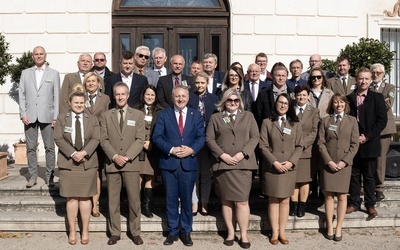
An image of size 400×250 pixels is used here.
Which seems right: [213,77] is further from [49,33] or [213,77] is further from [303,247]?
[49,33]

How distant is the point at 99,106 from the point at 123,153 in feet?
2.84

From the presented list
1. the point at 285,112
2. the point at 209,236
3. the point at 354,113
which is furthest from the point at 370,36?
the point at 209,236

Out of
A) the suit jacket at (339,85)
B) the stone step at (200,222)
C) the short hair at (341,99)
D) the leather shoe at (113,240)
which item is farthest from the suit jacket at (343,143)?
the leather shoe at (113,240)

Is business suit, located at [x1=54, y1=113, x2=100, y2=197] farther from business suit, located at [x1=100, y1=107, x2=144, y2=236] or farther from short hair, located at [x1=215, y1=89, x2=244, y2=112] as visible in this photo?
short hair, located at [x1=215, y1=89, x2=244, y2=112]

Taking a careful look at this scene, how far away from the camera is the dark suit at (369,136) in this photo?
6203mm

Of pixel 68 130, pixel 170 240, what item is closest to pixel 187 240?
pixel 170 240

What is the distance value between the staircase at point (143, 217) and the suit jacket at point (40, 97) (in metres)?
1.09

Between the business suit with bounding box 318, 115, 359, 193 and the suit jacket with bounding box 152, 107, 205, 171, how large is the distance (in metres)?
1.62

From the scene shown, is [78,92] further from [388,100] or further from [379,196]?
[379,196]

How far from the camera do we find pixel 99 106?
6.17m

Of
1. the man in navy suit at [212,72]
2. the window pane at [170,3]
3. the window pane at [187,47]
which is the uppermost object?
the window pane at [170,3]

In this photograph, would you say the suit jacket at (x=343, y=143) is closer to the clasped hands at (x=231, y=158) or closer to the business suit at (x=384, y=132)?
the business suit at (x=384, y=132)

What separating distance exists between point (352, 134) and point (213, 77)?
7.12ft

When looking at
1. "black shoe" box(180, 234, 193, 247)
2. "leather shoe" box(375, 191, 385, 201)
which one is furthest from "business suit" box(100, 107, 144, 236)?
"leather shoe" box(375, 191, 385, 201)
